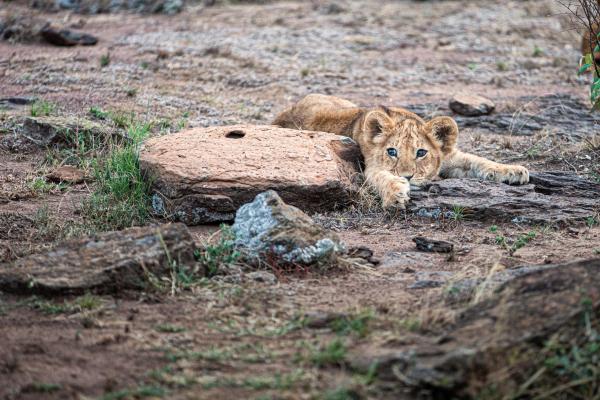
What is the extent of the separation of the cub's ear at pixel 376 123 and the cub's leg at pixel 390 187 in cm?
41

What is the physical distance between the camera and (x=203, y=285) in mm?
5055

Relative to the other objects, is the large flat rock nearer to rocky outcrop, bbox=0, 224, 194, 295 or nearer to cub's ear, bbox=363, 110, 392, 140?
cub's ear, bbox=363, 110, 392, 140

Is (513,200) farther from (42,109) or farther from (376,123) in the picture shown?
(42,109)

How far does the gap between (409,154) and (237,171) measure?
1.67m

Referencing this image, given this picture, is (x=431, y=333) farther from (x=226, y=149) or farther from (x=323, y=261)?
(x=226, y=149)

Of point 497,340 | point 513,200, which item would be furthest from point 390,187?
point 497,340

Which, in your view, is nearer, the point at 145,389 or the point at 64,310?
the point at 145,389

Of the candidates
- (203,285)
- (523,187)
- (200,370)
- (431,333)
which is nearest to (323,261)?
(203,285)

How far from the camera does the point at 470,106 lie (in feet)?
35.0

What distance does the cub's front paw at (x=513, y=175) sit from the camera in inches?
293

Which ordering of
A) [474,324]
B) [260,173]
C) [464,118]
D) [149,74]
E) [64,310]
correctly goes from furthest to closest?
1. [149,74]
2. [464,118]
3. [260,173]
4. [64,310]
5. [474,324]

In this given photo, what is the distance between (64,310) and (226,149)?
274 cm

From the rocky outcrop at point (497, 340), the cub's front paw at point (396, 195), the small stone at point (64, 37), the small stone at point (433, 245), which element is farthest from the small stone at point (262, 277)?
the small stone at point (64, 37)

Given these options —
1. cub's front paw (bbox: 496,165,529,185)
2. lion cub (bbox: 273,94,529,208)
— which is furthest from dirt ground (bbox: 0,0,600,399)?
cub's front paw (bbox: 496,165,529,185)
